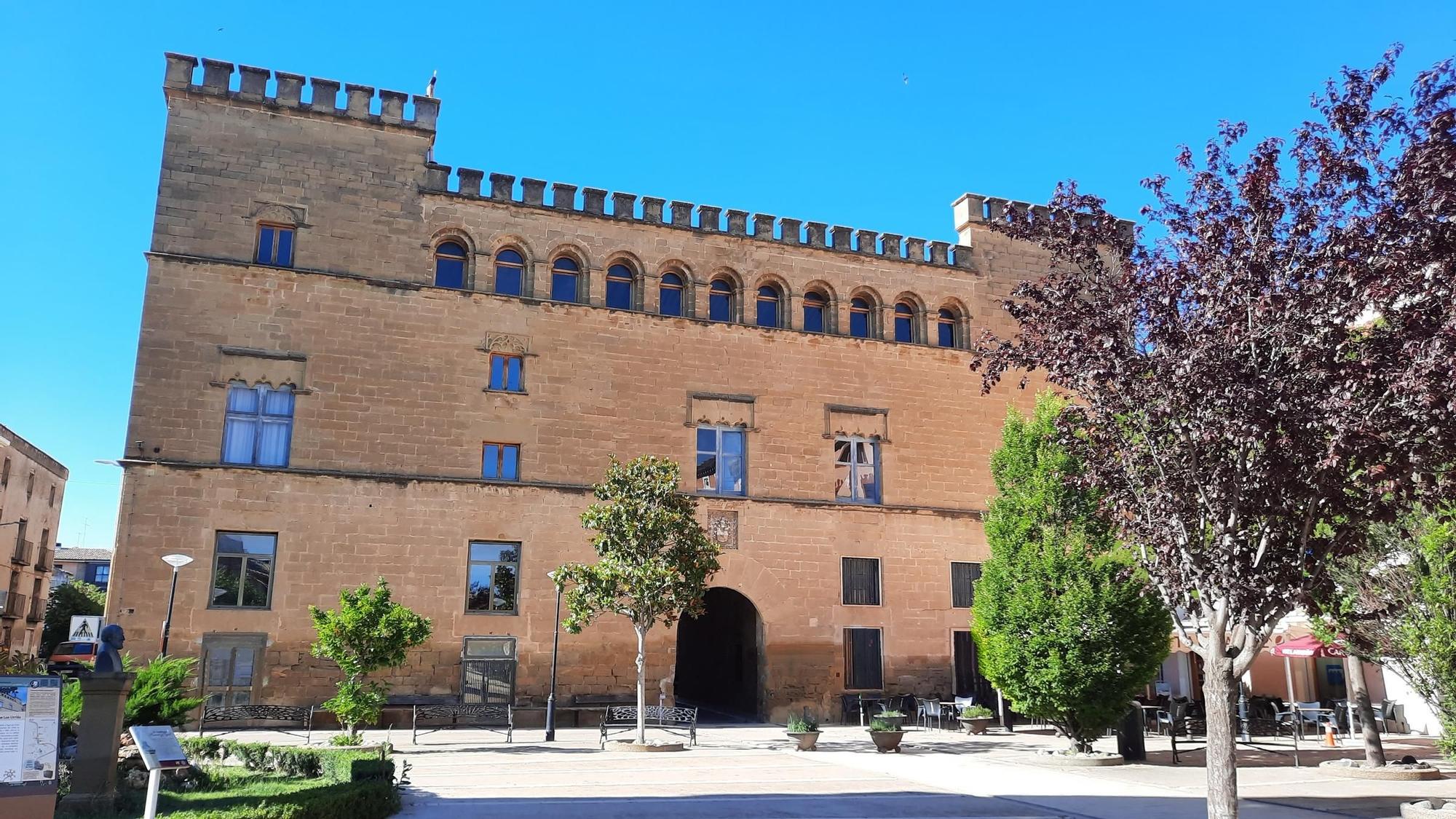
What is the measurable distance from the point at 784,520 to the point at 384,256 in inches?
446

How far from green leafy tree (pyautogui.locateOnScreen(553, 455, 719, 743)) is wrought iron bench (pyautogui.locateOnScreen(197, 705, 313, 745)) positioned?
544cm

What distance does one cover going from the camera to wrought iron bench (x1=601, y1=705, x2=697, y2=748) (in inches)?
768

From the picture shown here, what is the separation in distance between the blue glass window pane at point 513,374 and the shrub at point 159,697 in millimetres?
10894

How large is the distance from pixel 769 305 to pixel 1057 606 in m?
12.6

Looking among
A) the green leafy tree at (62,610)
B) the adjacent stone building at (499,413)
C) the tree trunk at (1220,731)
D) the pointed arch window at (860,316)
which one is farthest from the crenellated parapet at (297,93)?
the green leafy tree at (62,610)

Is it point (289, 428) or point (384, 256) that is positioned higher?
point (384, 256)

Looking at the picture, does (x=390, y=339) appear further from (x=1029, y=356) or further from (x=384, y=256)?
(x=1029, y=356)

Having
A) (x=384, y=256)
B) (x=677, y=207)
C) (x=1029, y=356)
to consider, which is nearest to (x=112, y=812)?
(x=1029, y=356)

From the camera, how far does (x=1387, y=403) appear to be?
800 cm

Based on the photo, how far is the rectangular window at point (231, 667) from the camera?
67.5 feet

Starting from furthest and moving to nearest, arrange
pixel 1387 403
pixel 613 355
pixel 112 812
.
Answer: pixel 613 355
pixel 112 812
pixel 1387 403

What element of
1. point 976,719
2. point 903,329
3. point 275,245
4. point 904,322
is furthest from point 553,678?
point 904,322

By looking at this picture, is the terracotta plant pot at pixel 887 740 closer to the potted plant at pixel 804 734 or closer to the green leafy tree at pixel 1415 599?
the potted plant at pixel 804 734

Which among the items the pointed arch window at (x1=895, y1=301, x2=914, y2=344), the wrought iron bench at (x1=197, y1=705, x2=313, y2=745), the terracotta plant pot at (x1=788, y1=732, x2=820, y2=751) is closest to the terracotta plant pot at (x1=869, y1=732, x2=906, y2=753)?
the terracotta plant pot at (x1=788, y1=732, x2=820, y2=751)
